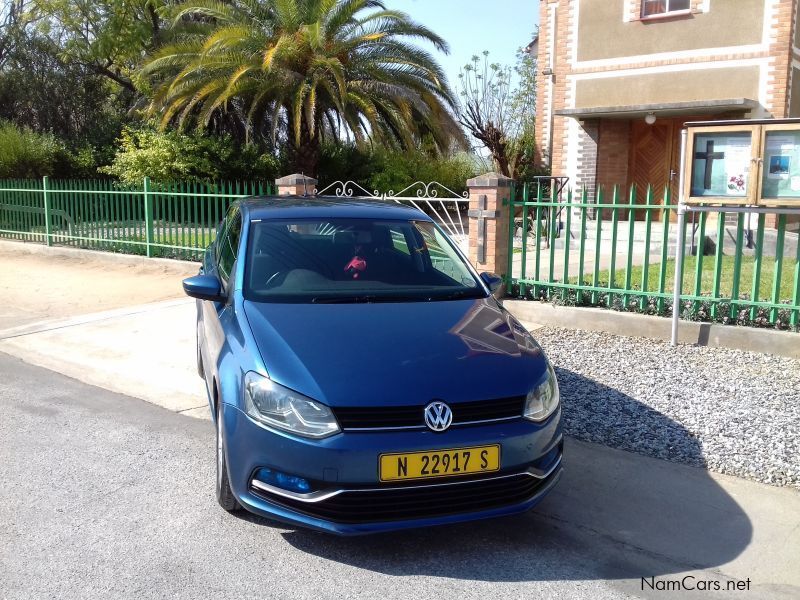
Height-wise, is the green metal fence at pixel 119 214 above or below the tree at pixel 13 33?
below

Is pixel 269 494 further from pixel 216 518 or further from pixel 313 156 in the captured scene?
pixel 313 156

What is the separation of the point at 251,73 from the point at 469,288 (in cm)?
1395

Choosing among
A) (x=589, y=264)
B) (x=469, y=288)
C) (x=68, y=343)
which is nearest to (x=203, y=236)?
(x=68, y=343)

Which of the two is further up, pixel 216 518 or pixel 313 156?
pixel 313 156

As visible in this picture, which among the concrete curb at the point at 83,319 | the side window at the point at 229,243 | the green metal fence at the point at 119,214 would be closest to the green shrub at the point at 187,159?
the green metal fence at the point at 119,214

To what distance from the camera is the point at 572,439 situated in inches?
202

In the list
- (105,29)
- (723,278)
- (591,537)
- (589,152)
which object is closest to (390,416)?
(591,537)

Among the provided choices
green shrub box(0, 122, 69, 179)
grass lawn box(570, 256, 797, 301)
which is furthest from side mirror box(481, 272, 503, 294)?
green shrub box(0, 122, 69, 179)

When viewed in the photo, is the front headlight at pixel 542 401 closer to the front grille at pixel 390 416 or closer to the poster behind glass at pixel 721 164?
the front grille at pixel 390 416

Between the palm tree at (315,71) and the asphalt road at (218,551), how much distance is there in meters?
12.8

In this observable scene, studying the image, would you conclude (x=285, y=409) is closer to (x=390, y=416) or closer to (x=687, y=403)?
(x=390, y=416)

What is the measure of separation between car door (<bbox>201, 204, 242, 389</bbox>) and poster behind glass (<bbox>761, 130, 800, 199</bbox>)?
177 inches

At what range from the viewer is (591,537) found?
3861 millimetres
